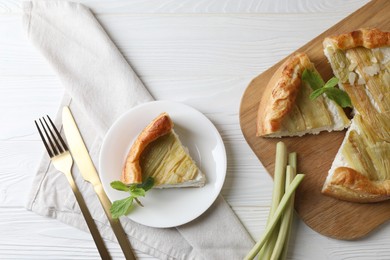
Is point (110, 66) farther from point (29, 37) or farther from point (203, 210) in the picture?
point (203, 210)

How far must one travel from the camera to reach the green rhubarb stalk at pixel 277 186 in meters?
2.87

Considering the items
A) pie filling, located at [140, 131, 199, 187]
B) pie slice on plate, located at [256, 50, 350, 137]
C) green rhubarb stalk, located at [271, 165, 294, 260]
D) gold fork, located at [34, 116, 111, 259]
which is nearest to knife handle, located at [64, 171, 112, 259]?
gold fork, located at [34, 116, 111, 259]

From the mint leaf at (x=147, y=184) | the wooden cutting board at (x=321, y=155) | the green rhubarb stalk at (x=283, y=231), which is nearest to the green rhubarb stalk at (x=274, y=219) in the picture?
the green rhubarb stalk at (x=283, y=231)

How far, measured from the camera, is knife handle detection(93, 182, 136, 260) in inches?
116

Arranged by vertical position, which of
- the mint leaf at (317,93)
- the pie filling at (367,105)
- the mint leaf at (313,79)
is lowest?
the pie filling at (367,105)

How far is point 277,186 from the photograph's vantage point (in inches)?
114

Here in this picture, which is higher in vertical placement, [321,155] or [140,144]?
[140,144]

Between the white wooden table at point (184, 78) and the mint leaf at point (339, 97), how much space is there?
1.36 ft

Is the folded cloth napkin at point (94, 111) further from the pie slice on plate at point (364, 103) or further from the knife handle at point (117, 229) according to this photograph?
the pie slice on plate at point (364, 103)

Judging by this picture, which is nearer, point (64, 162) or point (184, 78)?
point (64, 162)

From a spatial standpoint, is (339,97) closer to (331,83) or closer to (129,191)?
(331,83)

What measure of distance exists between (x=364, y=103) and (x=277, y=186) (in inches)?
26.0

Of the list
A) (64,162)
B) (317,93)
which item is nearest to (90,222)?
(64,162)

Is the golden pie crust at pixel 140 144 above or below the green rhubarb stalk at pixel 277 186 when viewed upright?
above
